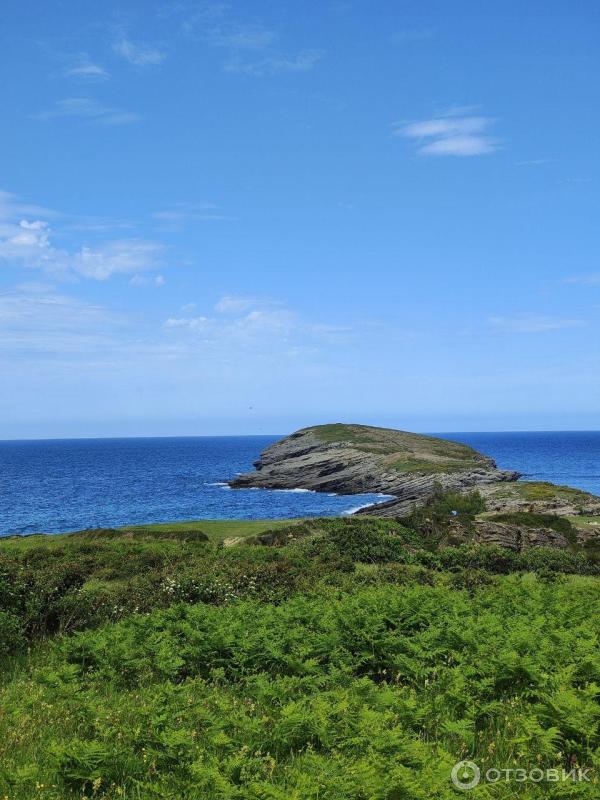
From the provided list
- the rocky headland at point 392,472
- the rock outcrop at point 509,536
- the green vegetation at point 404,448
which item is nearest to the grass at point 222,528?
the rock outcrop at point 509,536

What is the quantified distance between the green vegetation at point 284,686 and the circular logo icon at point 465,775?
18 centimetres

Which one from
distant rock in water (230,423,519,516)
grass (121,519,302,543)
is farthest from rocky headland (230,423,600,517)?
grass (121,519,302,543)

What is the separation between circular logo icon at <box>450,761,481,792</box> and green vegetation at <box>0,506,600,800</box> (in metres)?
0.18

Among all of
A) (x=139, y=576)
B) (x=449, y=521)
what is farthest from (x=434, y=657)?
(x=449, y=521)

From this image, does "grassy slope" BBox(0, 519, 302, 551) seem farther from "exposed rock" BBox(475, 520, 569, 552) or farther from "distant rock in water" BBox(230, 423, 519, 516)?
"distant rock in water" BBox(230, 423, 519, 516)

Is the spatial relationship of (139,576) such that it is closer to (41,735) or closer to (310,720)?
(41,735)

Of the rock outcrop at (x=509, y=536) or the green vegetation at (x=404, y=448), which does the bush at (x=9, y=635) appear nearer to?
the rock outcrop at (x=509, y=536)

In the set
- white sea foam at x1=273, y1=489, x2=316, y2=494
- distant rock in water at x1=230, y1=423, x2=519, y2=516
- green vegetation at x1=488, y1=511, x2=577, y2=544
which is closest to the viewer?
green vegetation at x1=488, y1=511, x2=577, y2=544

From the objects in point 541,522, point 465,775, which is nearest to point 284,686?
point 465,775

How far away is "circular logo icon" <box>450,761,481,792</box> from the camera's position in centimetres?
660

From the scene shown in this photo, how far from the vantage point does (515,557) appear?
27.5 metres

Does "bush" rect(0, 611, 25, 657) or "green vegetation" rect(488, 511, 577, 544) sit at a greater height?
"bush" rect(0, 611, 25, 657)

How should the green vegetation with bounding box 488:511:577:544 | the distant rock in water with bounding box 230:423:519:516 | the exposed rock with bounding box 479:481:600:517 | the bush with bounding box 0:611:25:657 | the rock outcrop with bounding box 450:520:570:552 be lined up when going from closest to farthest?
1. the bush with bounding box 0:611:25:657
2. the rock outcrop with bounding box 450:520:570:552
3. the green vegetation with bounding box 488:511:577:544
4. the exposed rock with bounding box 479:481:600:517
5. the distant rock in water with bounding box 230:423:519:516

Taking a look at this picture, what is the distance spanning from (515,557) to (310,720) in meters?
21.8
